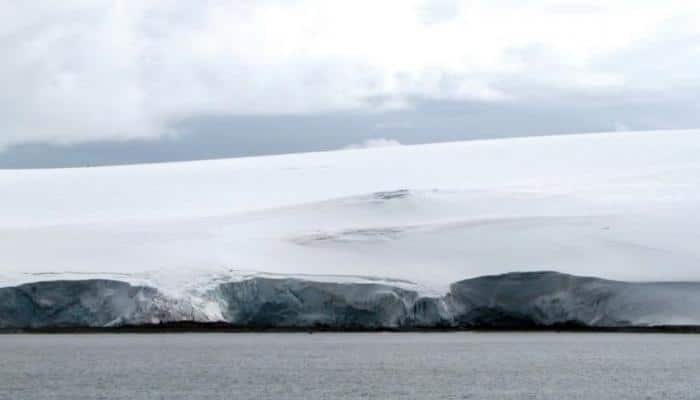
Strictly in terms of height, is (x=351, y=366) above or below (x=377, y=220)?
below

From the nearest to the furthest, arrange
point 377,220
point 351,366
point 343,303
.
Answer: point 351,366, point 343,303, point 377,220

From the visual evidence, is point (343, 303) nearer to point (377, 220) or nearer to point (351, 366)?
point (351, 366)

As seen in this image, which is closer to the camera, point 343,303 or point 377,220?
point 343,303

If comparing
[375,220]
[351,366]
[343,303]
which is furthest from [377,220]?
[351,366]

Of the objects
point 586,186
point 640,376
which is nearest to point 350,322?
point 640,376

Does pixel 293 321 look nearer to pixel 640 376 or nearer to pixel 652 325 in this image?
pixel 652 325

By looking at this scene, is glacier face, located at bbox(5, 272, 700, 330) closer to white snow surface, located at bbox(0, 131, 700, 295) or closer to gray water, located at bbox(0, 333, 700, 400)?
gray water, located at bbox(0, 333, 700, 400)

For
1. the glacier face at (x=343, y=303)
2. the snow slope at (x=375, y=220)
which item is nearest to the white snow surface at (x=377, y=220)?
the snow slope at (x=375, y=220)

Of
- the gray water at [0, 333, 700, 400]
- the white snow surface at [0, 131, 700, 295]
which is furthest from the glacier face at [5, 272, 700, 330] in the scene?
the white snow surface at [0, 131, 700, 295]

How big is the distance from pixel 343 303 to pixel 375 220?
4893mm

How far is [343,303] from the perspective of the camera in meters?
19.9

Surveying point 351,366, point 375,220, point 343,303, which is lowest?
point 351,366

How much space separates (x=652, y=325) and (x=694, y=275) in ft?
4.25

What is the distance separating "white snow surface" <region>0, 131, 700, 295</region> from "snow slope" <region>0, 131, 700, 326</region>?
1.8 inches
